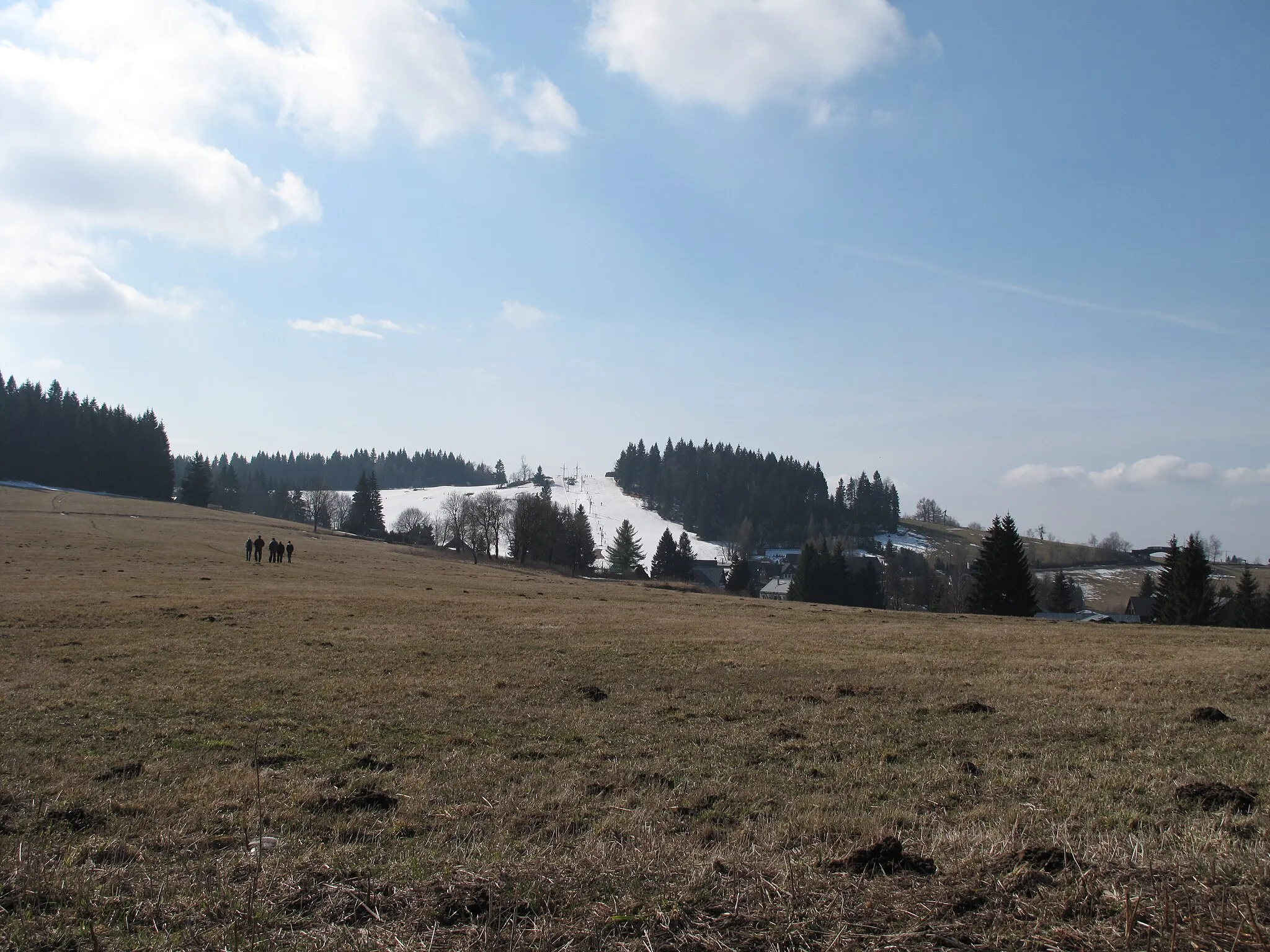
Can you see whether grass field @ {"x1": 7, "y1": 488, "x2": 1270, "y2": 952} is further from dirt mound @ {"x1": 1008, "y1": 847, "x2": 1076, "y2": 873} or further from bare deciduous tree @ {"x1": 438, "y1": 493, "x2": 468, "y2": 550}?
bare deciduous tree @ {"x1": 438, "y1": 493, "x2": 468, "y2": 550}

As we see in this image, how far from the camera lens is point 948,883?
4.78 meters

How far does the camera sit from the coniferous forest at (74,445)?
12506 cm

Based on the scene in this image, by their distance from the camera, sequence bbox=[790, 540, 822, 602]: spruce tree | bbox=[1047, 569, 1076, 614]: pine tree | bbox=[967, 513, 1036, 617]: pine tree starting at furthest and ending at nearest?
bbox=[790, 540, 822, 602]: spruce tree, bbox=[1047, 569, 1076, 614]: pine tree, bbox=[967, 513, 1036, 617]: pine tree

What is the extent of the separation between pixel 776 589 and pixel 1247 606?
74542 millimetres

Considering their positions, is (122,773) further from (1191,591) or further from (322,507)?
(322,507)

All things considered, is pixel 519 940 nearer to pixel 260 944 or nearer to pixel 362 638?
Result: pixel 260 944

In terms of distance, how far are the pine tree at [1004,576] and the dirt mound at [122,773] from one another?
6584 cm

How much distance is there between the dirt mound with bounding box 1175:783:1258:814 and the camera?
7266mm

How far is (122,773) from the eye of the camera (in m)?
9.00

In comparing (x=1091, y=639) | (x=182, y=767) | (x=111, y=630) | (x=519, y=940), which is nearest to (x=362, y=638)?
(x=111, y=630)

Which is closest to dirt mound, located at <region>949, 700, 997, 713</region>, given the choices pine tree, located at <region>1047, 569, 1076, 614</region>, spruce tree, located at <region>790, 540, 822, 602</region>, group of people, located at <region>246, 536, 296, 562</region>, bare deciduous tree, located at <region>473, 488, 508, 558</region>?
group of people, located at <region>246, 536, 296, 562</region>

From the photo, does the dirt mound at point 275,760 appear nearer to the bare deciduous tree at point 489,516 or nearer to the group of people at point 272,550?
the group of people at point 272,550

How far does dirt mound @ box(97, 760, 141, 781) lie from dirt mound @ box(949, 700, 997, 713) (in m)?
12.1

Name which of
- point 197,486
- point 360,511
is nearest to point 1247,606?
point 360,511
